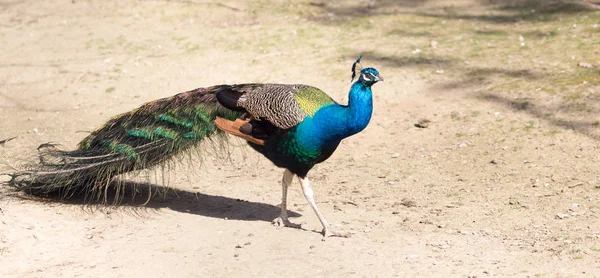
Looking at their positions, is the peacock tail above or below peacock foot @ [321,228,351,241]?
above

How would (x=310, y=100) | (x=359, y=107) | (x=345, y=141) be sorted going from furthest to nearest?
(x=345, y=141), (x=310, y=100), (x=359, y=107)

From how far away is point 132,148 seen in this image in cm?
662

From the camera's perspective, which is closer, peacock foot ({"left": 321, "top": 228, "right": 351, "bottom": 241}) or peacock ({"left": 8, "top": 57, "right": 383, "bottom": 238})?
peacock ({"left": 8, "top": 57, "right": 383, "bottom": 238})

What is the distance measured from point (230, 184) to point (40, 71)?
14.6 feet

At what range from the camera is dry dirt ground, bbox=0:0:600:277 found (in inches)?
229

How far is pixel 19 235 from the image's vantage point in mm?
6090

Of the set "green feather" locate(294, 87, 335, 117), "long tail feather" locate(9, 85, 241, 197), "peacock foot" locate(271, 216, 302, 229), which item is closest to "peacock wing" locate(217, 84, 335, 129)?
"green feather" locate(294, 87, 335, 117)

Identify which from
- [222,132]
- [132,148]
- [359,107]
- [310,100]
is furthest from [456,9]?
[132,148]

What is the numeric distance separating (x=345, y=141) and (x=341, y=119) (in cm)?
259

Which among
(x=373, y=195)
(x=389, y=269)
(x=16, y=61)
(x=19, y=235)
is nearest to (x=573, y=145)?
(x=373, y=195)

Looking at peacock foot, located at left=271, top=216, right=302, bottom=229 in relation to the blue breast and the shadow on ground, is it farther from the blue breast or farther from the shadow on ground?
the shadow on ground

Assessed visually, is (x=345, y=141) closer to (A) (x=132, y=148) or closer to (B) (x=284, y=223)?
(B) (x=284, y=223)

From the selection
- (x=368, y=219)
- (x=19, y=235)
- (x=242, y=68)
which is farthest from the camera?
(x=242, y=68)

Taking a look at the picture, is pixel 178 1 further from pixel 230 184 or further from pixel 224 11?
pixel 230 184
